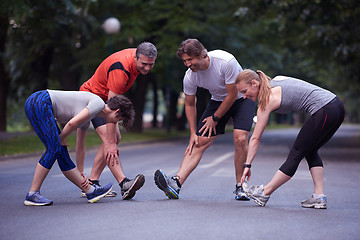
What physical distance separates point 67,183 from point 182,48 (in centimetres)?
328

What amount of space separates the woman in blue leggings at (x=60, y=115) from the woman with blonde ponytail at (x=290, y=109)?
130 cm

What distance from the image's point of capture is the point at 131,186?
6863 mm


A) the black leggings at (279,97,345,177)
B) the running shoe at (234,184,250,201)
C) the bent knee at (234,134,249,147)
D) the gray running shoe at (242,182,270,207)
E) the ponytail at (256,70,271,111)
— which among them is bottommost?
the running shoe at (234,184,250,201)

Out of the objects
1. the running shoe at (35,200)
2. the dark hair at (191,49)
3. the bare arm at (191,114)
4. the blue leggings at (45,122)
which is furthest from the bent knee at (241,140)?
the running shoe at (35,200)

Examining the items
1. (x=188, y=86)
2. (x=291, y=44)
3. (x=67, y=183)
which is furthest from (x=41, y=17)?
(x=291, y=44)

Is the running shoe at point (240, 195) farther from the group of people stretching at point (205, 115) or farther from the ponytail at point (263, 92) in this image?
the ponytail at point (263, 92)

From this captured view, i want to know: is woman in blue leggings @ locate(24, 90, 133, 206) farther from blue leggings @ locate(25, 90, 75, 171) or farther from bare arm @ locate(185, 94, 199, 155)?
bare arm @ locate(185, 94, 199, 155)

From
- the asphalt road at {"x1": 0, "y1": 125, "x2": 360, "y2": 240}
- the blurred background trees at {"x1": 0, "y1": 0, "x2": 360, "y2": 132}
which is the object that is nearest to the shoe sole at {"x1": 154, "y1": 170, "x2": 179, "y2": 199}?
the asphalt road at {"x1": 0, "y1": 125, "x2": 360, "y2": 240}

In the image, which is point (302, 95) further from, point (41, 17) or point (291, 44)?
point (291, 44)

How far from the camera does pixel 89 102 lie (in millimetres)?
6320

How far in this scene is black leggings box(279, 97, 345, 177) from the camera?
6273 millimetres

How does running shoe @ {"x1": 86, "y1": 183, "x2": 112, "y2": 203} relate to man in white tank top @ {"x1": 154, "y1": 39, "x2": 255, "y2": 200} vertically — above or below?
below

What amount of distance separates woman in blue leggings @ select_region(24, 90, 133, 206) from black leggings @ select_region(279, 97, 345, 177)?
178cm

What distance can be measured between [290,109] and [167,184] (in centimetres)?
172
